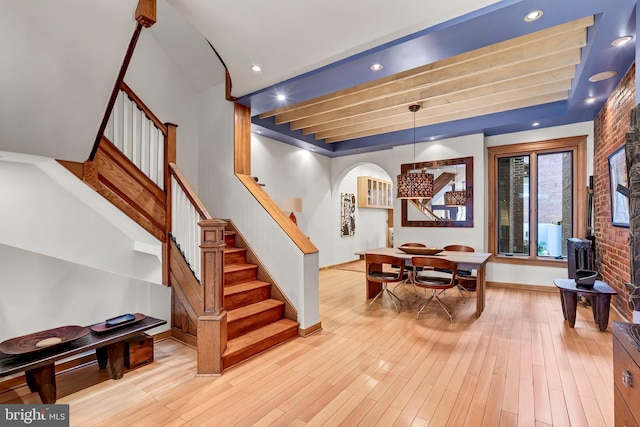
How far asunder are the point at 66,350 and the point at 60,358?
0.07 meters

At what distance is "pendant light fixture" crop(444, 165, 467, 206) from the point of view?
5.60 metres

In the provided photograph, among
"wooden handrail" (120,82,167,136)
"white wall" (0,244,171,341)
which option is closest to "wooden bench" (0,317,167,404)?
"white wall" (0,244,171,341)

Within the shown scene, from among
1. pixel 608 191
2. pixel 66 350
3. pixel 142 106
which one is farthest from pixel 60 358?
pixel 608 191

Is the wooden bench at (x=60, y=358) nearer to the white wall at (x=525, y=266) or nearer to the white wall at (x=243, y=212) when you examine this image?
the white wall at (x=243, y=212)

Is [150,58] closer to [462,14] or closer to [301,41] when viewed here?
[301,41]

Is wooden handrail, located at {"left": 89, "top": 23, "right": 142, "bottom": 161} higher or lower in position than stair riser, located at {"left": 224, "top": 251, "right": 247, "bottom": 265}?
higher

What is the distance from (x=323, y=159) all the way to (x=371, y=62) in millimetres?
4470

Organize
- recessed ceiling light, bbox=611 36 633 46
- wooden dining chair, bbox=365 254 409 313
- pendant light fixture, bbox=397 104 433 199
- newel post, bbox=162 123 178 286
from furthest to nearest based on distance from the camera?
1. pendant light fixture, bbox=397 104 433 199
2. wooden dining chair, bbox=365 254 409 313
3. newel post, bbox=162 123 178 286
4. recessed ceiling light, bbox=611 36 633 46

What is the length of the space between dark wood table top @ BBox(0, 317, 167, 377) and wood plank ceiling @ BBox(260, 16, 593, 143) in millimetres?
3499

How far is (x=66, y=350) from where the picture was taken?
88.1 inches

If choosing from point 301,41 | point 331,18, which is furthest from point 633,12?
point 301,41

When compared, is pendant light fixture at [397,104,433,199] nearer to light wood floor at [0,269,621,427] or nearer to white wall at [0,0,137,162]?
light wood floor at [0,269,621,427]

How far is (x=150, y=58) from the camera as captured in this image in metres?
3.94

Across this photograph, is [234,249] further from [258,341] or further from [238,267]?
[258,341]
